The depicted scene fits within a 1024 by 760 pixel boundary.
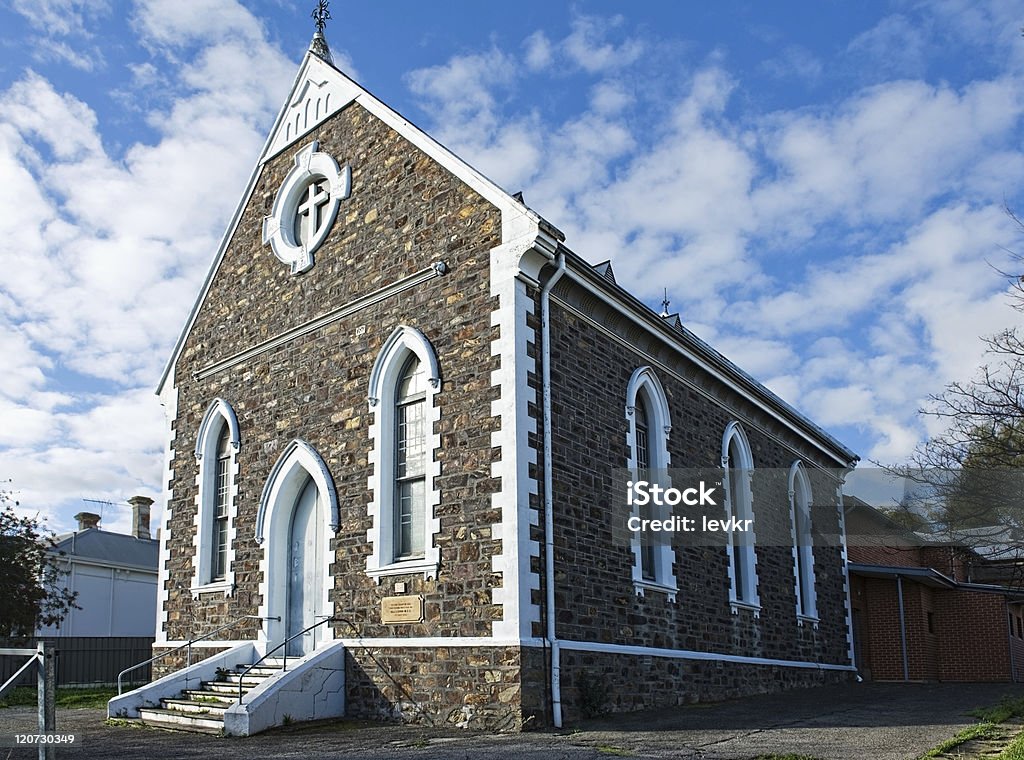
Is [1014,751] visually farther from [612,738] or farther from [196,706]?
[196,706]

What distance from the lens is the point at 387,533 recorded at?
14.3 m

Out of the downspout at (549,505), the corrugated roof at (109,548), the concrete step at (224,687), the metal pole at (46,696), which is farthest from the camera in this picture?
the corrugated roof at (109,548)

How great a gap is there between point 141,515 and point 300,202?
28.1 m

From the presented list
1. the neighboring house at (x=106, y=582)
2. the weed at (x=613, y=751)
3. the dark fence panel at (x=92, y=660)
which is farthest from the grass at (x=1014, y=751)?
the neighboring house at (x=106, y=582)

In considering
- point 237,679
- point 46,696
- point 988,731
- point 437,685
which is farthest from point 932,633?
point 46,696

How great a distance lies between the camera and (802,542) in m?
23.0

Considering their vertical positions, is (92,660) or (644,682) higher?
(644,682)

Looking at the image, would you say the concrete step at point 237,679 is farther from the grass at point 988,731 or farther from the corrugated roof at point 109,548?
the corrugated roof at point 109,548

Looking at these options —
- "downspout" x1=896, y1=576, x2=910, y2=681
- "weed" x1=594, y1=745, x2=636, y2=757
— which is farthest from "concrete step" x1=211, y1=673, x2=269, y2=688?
"downspout" x1=896, y1=576, x2=910, y2=681

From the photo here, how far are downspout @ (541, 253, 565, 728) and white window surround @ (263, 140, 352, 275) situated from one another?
4.66 metres

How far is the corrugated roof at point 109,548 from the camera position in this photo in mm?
35406

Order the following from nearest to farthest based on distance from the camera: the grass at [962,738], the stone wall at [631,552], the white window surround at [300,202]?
the grass at [962,738] → the stone wall at [631,552] → the white window surround at [300,202]

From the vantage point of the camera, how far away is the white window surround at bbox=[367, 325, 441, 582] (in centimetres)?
1362

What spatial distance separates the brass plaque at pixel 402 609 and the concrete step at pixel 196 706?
97.1 inches
